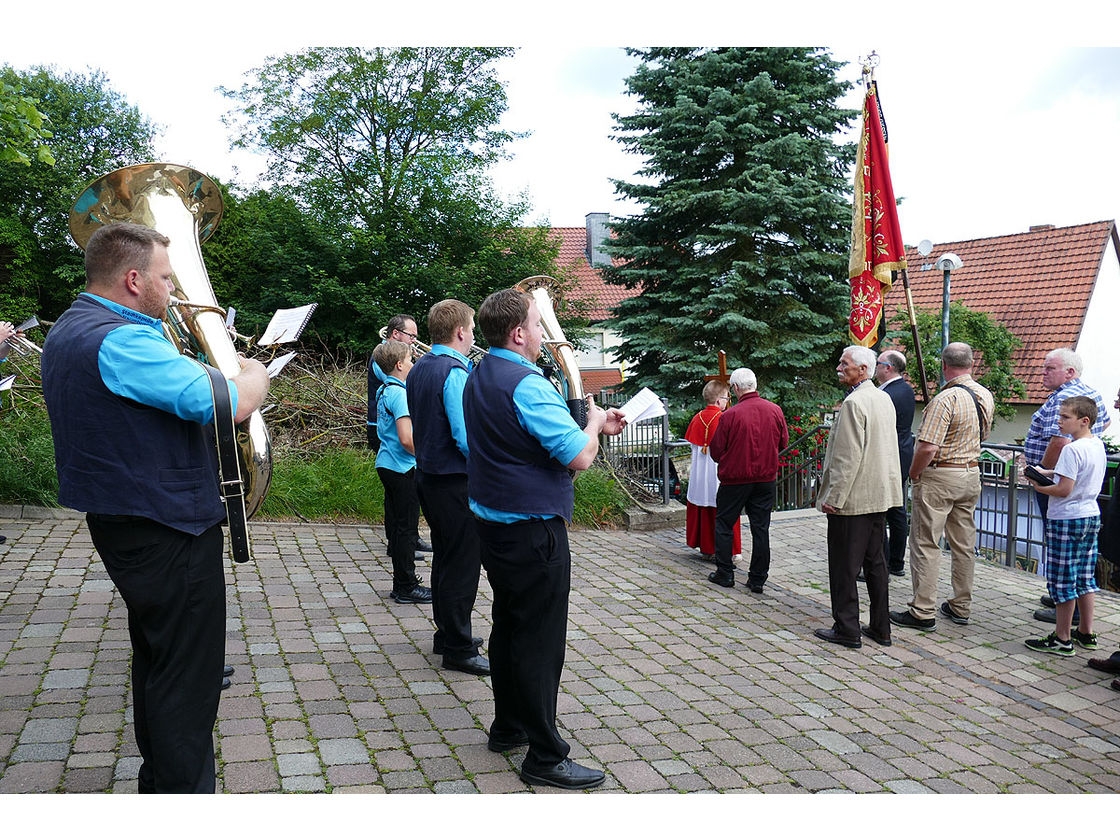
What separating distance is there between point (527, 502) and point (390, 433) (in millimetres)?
2601

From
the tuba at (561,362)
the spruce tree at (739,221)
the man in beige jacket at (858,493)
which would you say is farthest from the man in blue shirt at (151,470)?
the spruce tree at (739,221)

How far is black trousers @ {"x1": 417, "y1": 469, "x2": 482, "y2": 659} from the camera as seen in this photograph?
4.53 meters

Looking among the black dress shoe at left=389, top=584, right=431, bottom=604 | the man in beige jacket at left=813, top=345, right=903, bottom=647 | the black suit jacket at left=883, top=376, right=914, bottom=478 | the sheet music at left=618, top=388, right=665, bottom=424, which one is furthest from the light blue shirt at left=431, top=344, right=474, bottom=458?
the black suit jacket at left=883, top=376, right=914, bottom=478

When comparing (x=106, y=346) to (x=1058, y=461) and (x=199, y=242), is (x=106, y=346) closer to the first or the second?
(x=199, y=242)

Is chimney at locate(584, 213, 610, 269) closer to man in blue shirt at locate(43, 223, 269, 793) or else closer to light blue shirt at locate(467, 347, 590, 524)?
light blue shirt at locate(467, 347, 590, 524)

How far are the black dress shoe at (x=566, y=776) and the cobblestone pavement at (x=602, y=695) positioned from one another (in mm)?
75

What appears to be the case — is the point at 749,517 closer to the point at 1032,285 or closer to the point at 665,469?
the point at 665,469

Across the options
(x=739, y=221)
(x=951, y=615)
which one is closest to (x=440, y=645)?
(x=951, y=615)

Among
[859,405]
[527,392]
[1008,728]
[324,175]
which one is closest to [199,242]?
[527,392]

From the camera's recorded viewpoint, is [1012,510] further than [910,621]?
Yes

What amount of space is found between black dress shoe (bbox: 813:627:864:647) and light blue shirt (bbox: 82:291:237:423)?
14.6 feet

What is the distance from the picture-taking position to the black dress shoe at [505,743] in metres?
3.67

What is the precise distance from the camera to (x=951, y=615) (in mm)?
6277

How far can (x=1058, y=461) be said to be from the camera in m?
5.51
